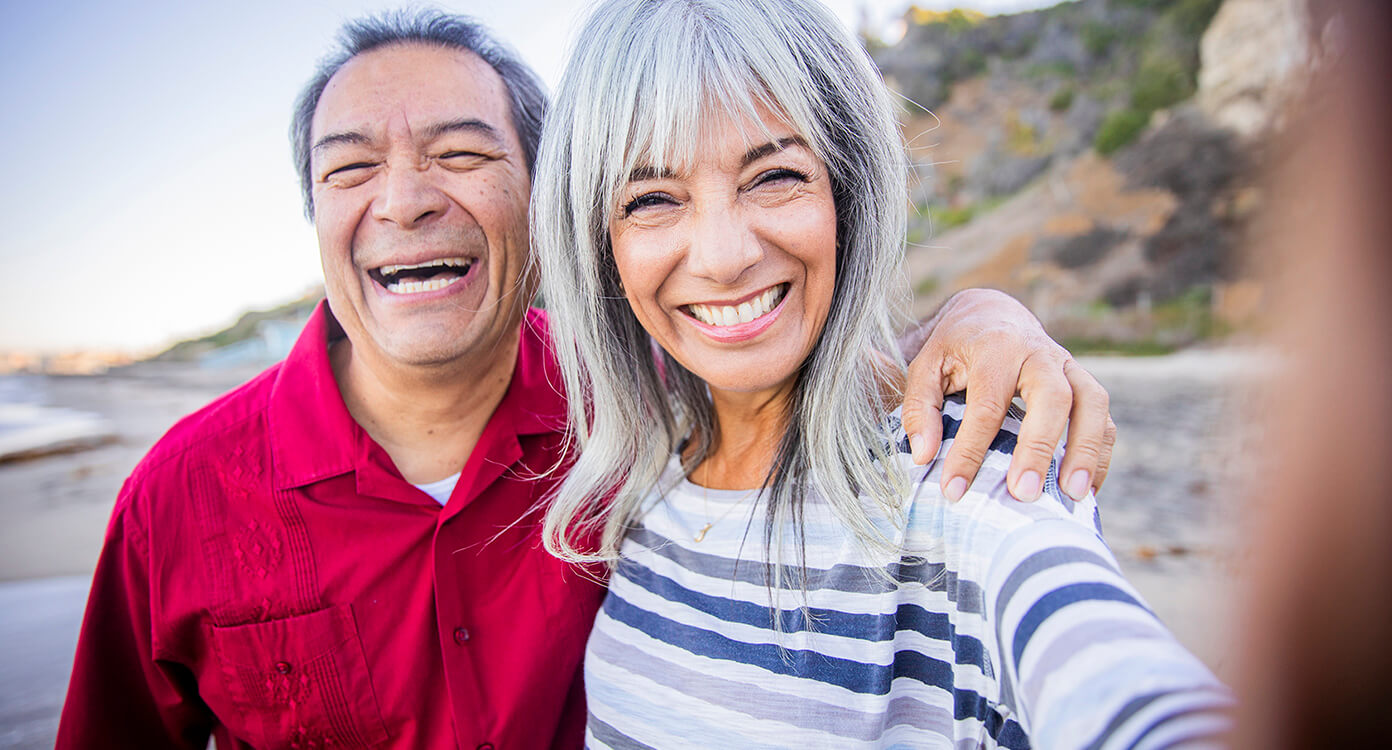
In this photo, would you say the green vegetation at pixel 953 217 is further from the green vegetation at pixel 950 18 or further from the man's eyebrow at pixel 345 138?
the man's eyebrow at pixel 345 138

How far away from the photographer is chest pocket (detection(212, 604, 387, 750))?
190 cm

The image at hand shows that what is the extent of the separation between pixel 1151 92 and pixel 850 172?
3526cm

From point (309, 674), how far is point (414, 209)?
132 cm

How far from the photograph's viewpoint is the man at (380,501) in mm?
1913

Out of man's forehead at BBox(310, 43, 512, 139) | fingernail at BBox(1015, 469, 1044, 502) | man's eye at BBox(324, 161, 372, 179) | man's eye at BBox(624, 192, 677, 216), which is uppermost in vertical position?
man's forehead at BBox(310, 43, 512, 139)

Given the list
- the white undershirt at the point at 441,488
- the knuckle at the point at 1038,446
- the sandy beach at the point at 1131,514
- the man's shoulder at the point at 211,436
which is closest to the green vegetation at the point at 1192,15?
the sandy beach at the point at 1131,514

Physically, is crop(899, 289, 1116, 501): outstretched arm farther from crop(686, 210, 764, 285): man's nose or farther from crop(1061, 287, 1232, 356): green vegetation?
crop(1061, 287, 1232, 356): green vegetation

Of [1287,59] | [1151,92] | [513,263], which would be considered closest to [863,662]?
[1287,59]

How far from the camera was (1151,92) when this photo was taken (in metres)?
29.5

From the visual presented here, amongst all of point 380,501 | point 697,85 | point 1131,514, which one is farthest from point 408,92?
point 1131,514

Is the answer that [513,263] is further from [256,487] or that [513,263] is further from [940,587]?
[940,587]

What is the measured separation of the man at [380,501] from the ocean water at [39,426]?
15.1 metres

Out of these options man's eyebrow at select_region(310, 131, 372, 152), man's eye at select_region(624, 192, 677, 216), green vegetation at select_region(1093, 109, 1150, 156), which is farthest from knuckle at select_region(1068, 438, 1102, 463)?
green vegetation at select_region(1093, 109, 1150, 156)

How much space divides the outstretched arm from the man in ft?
0.31
